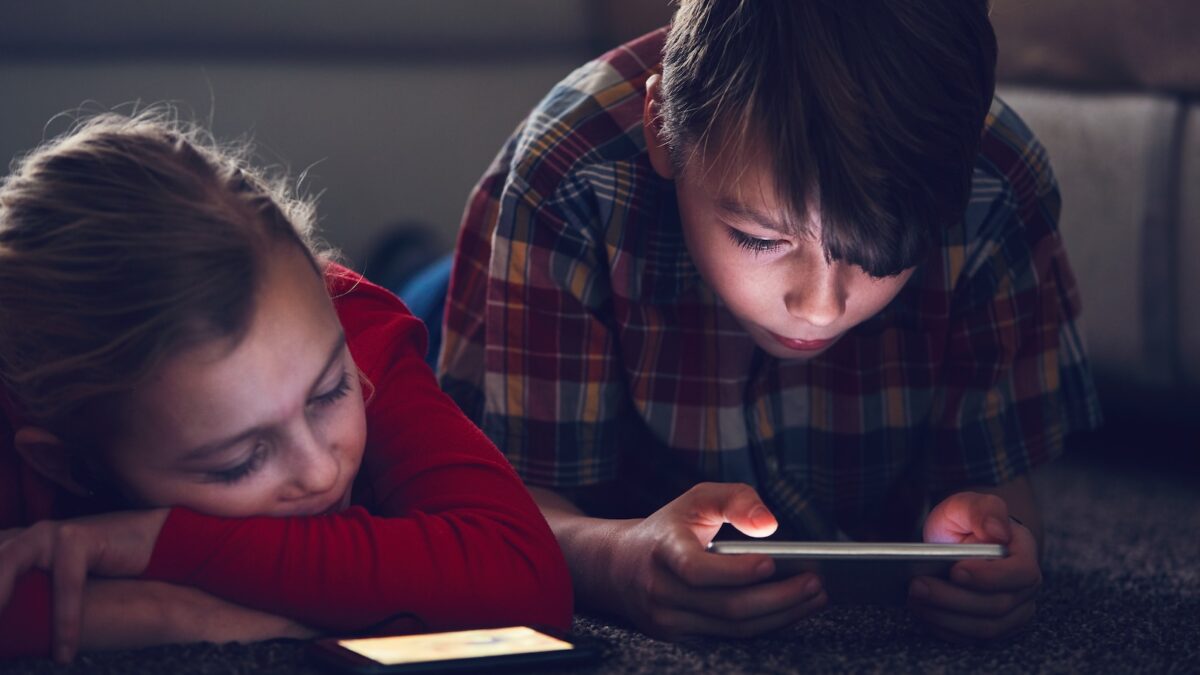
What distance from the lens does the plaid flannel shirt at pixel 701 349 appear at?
37.9 inches

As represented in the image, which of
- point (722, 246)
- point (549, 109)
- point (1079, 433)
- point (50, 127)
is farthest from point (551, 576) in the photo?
point (1079, 433)

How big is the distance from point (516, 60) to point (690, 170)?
102 centimetres

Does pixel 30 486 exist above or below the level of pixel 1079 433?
above

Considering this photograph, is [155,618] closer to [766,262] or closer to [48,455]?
[48,455]

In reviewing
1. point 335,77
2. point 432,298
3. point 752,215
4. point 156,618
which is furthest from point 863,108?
point 335,77

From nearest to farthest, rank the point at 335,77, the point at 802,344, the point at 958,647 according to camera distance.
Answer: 1. the point at 958,647
2. the point at 802,344
3. the point at 335,77

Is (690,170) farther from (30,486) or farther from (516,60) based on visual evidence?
(516,60)

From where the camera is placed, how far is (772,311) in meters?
0.85

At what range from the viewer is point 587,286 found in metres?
0.97

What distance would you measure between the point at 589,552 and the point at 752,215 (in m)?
0.24

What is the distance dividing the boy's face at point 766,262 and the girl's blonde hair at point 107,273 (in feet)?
0.92

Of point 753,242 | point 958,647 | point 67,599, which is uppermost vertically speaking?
point 753,242

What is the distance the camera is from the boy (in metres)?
0.78

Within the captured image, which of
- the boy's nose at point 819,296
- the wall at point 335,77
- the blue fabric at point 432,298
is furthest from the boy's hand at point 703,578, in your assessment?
the wall at point 335,77
